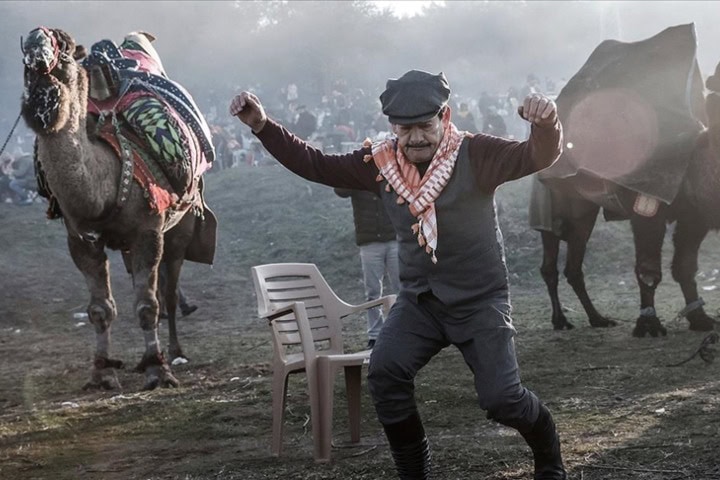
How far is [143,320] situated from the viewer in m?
8.73

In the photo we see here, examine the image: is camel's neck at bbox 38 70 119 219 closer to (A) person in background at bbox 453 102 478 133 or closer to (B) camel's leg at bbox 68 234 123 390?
(B) camel's leg at bbox 68 234 123 390

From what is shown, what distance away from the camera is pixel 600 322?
36.1ft

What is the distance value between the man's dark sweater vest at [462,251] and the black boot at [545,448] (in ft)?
1.83

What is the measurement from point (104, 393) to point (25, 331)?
534 cm

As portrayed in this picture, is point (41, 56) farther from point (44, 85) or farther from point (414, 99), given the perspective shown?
point (414, 99)

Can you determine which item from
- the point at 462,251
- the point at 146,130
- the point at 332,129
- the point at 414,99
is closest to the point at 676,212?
the point at 146,130

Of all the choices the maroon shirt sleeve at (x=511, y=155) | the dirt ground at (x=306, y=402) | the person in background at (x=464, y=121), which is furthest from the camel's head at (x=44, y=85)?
the person in background at (x=464, y=121)

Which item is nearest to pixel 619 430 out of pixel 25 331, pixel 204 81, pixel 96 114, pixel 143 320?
pixel 143 320

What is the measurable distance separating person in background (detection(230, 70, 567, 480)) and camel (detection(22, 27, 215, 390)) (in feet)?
11.2

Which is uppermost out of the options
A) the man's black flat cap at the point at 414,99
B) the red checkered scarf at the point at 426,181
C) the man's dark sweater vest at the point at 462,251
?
the man's black flat cap at the point at 414,99

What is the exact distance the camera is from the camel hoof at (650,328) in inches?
391

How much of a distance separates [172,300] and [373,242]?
219 cm

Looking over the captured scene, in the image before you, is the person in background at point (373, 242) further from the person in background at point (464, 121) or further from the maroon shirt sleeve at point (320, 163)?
the person in background at point (464, 121)

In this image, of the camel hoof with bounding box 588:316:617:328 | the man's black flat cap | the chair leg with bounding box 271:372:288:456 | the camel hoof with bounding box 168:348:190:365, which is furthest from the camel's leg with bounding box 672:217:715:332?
the man's black flat cap
